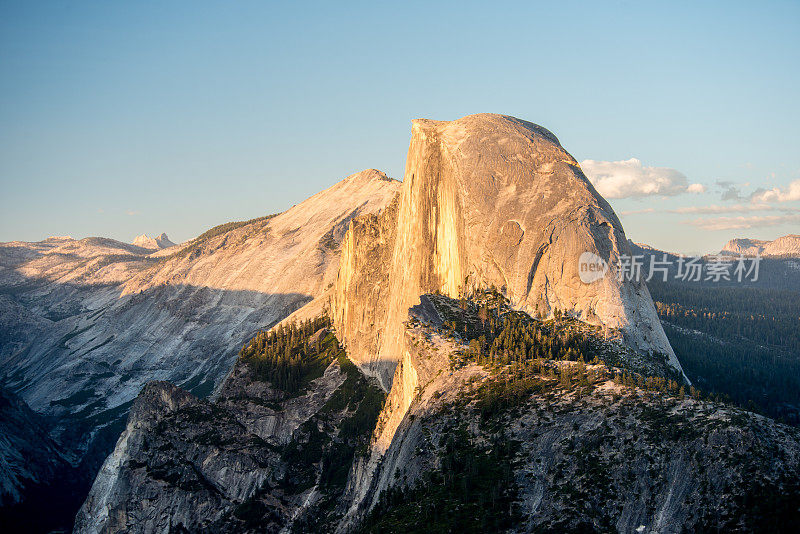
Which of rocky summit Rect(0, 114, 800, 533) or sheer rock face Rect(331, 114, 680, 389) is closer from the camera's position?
rocky summit Rect(0, 114, 800, 533)

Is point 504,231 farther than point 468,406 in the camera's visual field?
Yes

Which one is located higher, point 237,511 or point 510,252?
point 510,252

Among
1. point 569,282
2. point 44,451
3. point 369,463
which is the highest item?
point 569,282

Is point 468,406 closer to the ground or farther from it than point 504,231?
closer to the ground

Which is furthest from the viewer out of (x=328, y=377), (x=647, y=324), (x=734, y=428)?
(x=328, y=377)

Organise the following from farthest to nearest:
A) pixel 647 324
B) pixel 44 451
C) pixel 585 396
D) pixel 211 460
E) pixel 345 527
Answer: pixel 44 451
pixel 211 460
pixel 647 324
pixel 345 527
pixel 585 396

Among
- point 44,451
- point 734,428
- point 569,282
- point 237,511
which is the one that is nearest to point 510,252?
point 569,282

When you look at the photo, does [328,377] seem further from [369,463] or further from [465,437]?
[465,437]

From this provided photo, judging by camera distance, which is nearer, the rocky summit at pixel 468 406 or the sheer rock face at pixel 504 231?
the rocky summit at pixel 468 406
